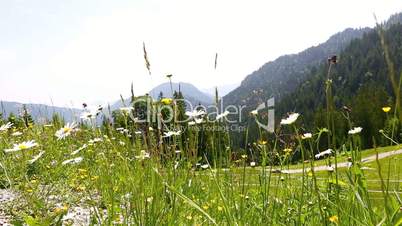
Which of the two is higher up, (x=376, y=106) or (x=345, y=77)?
(x=345, y=77)

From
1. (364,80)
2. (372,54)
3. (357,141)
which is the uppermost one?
(372,54)

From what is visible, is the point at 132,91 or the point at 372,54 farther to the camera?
the point at 372,54

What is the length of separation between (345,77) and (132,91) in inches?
5112

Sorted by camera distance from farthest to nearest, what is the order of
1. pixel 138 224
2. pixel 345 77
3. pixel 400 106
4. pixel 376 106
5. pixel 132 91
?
1. pixel 345 77
2. pixel 376 106
3. pixel 132 91
4. pixel 138 224
5. pixel 400 106

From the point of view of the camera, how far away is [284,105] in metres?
122

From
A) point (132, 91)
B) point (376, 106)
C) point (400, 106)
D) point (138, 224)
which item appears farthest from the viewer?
point (376, 106)

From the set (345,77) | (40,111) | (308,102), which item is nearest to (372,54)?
(345,77)

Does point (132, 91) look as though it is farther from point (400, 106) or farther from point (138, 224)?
point (400, 106)

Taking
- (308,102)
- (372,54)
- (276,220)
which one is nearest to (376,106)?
(308,102)

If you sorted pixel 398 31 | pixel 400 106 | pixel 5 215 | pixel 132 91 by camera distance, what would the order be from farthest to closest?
pixel 398 31, pixel 5 215, pixel 132 91, pixel 400 106

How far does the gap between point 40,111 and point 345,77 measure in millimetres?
125693

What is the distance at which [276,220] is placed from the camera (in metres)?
2.41

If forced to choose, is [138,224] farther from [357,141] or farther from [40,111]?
[40,111]

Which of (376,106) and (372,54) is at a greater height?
(372,54)
